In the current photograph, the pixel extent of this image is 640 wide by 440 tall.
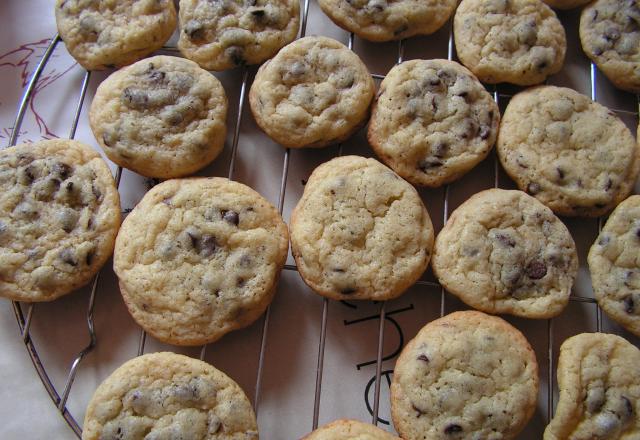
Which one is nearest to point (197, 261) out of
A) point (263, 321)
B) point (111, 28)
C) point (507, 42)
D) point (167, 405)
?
point (263, 321)

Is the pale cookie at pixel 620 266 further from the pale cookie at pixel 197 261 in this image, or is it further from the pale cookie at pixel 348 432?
the pale cookie at pixel 197 261

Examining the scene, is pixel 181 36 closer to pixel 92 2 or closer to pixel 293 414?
pixel 92 2

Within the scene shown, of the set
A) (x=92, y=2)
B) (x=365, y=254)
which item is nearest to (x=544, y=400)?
(x=365, y=254)

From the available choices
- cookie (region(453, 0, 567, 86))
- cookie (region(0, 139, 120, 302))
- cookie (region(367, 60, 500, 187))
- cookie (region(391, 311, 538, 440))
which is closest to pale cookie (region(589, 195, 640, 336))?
cookie (region(391, 311, 538, 440))

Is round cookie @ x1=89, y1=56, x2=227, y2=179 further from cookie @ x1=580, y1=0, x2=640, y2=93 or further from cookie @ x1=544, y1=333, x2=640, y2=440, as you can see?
cookie @ x1=580, y1=0, x2=640, y2=93

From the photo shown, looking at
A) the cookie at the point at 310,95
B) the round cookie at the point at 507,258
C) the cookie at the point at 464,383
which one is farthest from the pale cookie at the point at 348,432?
the cookie at the point at 310,95
